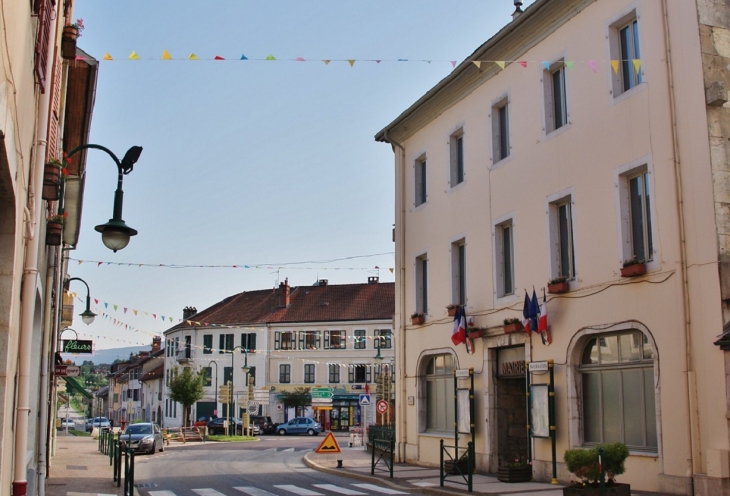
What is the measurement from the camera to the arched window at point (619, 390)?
47.6 ft

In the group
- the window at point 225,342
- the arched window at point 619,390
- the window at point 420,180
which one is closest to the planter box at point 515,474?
the arched window at point 619,390

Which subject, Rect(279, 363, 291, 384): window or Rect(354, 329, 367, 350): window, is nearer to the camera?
Rect(354, 329, 367, 350): window

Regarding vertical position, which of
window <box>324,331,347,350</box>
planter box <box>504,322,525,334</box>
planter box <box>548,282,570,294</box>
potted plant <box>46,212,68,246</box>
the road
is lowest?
the road

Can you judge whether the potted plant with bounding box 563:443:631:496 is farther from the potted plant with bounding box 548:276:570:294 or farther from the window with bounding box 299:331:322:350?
the window with bounding box 299:331:322:350

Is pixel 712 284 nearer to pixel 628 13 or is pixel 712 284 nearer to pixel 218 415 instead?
pixel 628 13

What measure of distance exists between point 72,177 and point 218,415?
52103 mm

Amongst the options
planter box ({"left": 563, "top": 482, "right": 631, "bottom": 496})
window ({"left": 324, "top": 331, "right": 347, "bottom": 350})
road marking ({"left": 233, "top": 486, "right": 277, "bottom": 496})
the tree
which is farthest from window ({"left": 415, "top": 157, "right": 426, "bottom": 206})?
window ({"left": 324, "top": 331, "right": 347, "bottom": 350})

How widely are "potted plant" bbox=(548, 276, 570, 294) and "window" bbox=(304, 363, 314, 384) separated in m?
48.8

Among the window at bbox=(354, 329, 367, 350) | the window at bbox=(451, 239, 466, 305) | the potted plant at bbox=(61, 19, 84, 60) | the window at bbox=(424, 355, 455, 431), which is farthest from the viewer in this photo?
the window at bbox=(354, 329, 367, 350)

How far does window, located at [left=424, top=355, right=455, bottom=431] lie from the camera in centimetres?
2142

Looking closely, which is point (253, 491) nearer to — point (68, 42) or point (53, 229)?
point (53, 229)

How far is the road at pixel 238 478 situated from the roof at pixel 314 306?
1342 inches

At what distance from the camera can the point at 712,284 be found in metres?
12.9

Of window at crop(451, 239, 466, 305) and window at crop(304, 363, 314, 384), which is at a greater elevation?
window at crop(451, 239, 466, 305)
